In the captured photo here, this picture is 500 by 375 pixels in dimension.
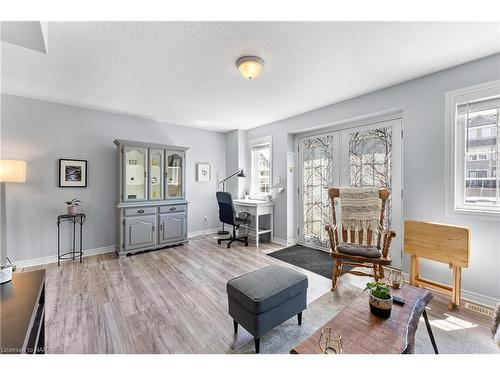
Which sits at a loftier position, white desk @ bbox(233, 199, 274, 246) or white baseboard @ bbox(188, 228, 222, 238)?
white desk @ bbox(233, 199, 274, 246)

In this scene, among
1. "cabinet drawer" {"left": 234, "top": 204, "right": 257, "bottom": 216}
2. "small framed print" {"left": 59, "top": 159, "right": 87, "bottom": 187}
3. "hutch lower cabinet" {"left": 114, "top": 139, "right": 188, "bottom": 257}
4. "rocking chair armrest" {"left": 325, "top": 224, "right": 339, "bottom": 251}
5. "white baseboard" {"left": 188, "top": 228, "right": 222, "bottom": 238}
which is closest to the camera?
"rocking chair armrest" {"left": 325, "top": 224, "right": 339, "bottom": 251}

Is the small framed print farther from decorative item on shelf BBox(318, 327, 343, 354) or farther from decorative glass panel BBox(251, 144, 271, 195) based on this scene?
decorative item on shelf BBox(318, 327, 343, 354)

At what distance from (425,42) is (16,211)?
506cm

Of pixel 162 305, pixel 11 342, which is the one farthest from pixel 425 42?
pixel 162 305

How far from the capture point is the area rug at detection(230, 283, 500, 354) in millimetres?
1499

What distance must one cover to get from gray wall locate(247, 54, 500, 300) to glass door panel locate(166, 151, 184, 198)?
9.73 ft

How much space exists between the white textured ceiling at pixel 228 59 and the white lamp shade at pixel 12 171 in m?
0.96

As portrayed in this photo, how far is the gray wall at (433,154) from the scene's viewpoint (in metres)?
2.05

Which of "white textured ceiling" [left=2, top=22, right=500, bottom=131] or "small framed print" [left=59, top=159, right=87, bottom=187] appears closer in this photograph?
"white textured ceiling" [left=2, top=22, right=500, bottom=131]

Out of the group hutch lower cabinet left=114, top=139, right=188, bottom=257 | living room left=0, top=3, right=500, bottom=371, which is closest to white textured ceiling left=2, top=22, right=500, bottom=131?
living room left=0, top=3, right=500, bottom=371

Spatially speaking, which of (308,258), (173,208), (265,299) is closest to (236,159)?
(173,208)

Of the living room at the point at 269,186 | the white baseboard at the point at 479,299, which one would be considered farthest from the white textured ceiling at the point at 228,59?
the white baseboard at the point at 479,299

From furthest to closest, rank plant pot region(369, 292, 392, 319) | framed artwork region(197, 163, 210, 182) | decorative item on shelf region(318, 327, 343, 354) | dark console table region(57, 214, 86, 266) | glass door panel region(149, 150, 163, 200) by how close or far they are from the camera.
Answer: framed artwork region(197, 163, 210, 182), glass door panel region(149, 150, 163, 200), dark console table region(57, 214, 86, 266), plant pot region(369, 292, 392, 319), decorative item on shelf region(318, 327, 343, 354)

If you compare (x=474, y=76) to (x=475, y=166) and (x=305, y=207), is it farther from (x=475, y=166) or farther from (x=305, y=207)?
(x=305, y=207)
